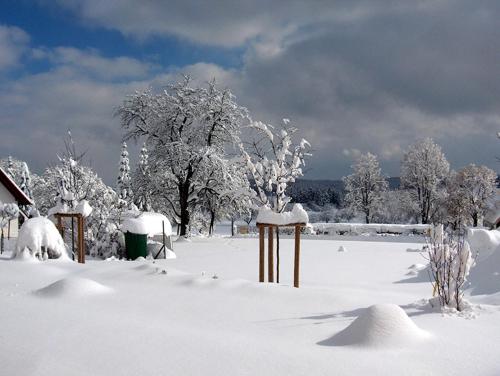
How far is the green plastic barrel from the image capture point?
60.6 feet

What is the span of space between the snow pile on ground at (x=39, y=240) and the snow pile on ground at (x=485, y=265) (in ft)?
37.0

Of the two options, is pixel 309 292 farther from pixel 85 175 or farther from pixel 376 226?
pixel 85 175

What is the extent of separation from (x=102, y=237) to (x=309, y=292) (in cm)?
1382

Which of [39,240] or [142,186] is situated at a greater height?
[142,186]

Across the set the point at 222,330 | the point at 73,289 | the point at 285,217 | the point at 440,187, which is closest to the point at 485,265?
the point at 285,217

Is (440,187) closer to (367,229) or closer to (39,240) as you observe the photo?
(367,229)

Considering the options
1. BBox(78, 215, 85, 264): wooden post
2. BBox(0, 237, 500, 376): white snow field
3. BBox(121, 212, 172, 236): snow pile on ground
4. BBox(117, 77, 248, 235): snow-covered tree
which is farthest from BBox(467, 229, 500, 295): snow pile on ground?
BBox(117, 77, 248, 235): snow-covered tree

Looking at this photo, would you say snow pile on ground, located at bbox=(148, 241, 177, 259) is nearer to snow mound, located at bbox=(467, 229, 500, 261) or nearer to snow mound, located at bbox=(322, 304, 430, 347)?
snow mound, located at bbox=(467, 229, 500, 261)

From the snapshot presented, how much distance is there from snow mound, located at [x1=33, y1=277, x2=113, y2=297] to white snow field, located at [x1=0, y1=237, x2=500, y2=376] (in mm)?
20

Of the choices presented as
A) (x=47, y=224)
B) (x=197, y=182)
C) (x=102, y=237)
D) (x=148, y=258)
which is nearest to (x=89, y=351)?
(x=47, y=224)

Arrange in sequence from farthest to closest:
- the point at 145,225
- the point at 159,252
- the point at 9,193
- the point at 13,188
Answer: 1. the point at 9,193
2. the point at 13,188
3. the point at 145,225
4. the point at 159,252

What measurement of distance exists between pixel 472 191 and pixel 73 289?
134ft

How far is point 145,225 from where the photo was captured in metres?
18.6

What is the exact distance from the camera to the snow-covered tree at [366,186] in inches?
1861
